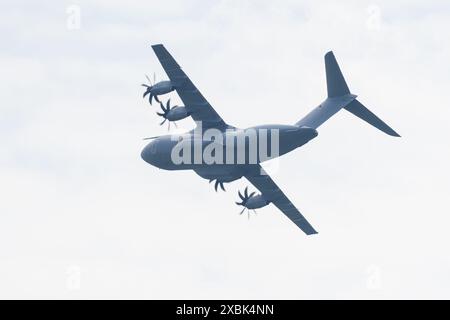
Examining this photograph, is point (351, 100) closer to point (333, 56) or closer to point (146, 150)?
point (333, 56)

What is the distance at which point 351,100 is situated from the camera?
5284 centimetres

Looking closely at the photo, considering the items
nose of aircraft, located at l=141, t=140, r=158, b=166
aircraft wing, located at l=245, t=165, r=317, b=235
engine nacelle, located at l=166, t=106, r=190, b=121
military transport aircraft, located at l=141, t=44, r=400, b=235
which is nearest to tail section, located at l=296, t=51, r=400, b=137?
military transport aircraft, located at l=141, t=44, r=400, b=235

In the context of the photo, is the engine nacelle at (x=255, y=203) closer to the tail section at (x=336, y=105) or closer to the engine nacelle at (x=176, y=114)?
the tail section at (x=336, y=105)

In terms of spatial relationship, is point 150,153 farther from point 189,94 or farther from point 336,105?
point 336,105

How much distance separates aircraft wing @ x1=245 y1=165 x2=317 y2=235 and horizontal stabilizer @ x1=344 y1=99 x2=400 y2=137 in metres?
6.69

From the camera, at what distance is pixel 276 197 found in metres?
59.5

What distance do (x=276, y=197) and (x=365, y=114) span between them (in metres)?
9.27

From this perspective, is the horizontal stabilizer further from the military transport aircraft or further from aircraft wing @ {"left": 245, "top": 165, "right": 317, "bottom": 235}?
aircraft wing @ {"left": 245, "top": 165, "right": 317, "bottom": 235}

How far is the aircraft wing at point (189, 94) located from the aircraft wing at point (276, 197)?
532 centimetres

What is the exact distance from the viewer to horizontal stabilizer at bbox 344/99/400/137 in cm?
5244

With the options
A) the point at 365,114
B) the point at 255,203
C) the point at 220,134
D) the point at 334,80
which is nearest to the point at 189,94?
the point at 220,134

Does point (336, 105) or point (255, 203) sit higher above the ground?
point (336, 105)
